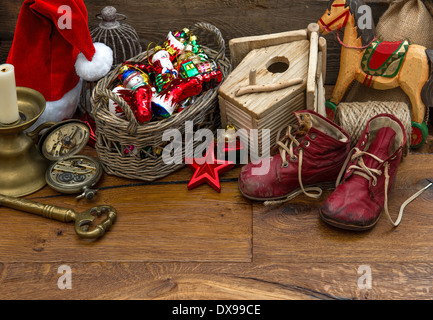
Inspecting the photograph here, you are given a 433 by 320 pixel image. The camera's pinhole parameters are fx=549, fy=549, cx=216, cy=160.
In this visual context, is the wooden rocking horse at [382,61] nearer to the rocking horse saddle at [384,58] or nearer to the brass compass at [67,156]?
the rocking horse saddle at [384,58]

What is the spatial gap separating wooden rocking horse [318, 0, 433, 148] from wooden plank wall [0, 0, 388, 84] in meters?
0.18

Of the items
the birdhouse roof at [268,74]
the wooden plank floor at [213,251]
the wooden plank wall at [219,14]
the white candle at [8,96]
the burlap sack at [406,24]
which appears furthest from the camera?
the wooden plank wall at [219,14]

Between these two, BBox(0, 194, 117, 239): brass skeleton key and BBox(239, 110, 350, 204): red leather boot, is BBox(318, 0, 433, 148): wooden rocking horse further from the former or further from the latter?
BBox(0, 194, 117, 239): brass skeleton key

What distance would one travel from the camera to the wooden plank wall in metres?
1.76

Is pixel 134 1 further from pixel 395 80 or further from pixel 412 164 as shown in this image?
pixel 412 164

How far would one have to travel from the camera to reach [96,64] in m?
1.52

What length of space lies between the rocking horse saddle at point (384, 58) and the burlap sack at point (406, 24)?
0.05m

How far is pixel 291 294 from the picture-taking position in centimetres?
122

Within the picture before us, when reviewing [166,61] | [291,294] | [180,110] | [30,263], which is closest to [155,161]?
[180,110]

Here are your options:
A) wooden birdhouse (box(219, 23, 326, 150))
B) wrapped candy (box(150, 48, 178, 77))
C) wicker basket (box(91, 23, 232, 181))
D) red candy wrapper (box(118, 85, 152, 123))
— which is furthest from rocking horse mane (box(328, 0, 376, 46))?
red candy wrapper (box(118, 85, 152, 123))

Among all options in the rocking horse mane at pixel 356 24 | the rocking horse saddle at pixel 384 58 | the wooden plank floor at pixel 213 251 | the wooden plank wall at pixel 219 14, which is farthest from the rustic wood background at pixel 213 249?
the wooden plank wall at pixel 219 14

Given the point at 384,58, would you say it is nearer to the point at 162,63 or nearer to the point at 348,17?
the point at 348,17

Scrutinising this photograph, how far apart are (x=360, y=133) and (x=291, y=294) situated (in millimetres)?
514

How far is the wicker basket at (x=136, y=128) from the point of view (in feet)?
4.61
